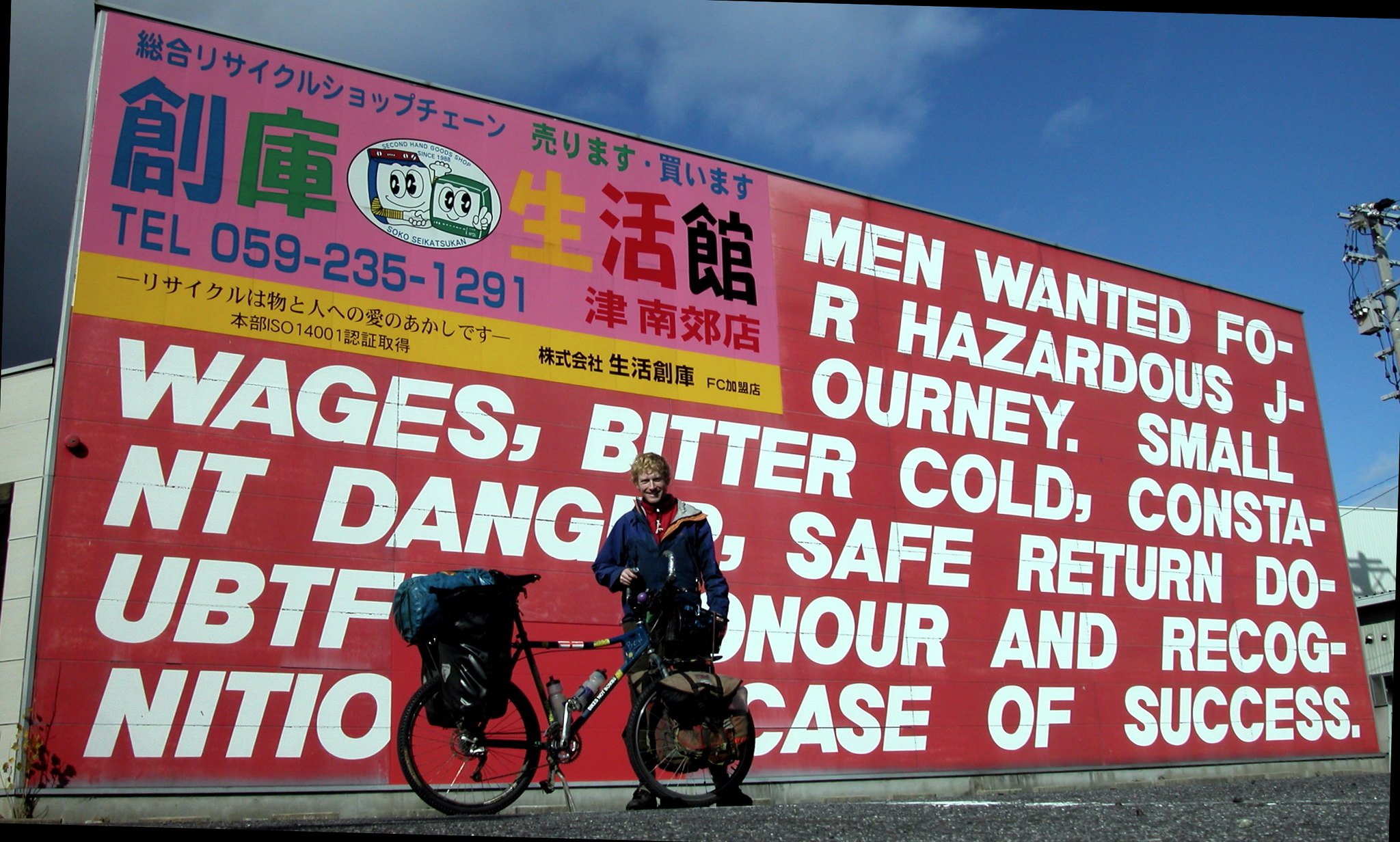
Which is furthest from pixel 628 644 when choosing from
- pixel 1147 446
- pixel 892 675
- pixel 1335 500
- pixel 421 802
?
pixel 1335 500

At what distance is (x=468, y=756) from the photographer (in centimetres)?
577

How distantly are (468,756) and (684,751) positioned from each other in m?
1.16

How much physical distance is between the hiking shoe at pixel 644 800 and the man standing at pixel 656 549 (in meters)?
0.58

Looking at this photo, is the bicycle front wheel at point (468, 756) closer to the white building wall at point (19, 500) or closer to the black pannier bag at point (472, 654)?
the black pannier bag at point (472, 654)

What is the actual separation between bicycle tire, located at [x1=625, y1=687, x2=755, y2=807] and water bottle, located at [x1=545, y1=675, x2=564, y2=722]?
45cm

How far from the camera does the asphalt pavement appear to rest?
4473 millimetres

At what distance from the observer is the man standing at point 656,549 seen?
6.71 m

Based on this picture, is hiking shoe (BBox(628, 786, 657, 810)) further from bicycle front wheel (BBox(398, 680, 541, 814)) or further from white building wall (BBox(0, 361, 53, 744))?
white building wall (BBox(0, 361, 53, 744))

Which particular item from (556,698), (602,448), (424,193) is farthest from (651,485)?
(424,193)

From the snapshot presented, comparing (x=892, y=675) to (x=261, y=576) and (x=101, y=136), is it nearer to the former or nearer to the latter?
(x=261, y=576)

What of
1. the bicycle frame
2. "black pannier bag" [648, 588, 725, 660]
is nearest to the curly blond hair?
"black pannier bag" [648, 588, 725, 660]

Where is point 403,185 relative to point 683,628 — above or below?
above

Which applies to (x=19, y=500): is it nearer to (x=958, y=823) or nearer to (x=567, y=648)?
(x=567, y=648)

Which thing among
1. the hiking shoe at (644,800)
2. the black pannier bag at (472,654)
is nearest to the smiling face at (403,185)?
the black pannier bag at (472,654)
